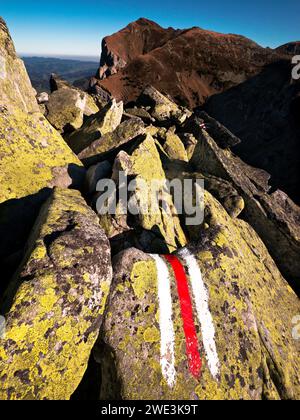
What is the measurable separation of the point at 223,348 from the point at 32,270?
4.57 meters

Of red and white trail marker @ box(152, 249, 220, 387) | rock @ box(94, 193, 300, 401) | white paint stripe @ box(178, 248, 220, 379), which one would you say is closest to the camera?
rock @ box(94, 193, 300, 401)

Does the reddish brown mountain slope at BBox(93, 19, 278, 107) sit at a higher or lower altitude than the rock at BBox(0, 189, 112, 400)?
higher

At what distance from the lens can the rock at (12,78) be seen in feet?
39.7

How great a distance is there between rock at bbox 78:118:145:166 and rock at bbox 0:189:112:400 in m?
6.23

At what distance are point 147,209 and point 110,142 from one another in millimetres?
4849

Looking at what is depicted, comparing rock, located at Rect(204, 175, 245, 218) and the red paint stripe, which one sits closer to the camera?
the red paint stripe

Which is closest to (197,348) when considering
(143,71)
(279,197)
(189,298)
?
(189,298)

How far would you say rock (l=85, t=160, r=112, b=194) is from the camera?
33.0 ft

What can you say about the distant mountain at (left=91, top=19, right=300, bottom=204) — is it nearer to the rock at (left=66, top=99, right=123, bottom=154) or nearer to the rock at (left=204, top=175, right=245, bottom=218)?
the rock at (left=66, top=99, right=123, bottom=154)

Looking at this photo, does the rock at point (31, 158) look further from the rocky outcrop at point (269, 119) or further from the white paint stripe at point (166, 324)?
the rocky outcrop at point (269, 119)

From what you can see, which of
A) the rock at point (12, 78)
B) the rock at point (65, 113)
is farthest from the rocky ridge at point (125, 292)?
the rock at point (65, 113)

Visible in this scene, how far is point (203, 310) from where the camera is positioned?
6.54 m

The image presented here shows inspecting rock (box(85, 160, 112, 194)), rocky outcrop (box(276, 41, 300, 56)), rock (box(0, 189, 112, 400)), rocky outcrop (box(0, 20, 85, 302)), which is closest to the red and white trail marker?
rock (box(0, 189, 112, 400))

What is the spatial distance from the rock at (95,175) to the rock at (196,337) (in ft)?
13.0
